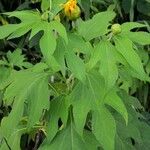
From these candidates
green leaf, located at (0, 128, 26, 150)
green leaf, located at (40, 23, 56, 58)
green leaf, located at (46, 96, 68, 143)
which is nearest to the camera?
green leaf, located at (40, 23, 56, 58)

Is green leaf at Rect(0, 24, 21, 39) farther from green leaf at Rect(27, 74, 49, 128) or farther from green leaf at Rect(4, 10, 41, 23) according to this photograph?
green leaf at Rect(27, 74, 49, 128)

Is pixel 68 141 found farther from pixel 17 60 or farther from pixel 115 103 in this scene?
pixel 17 60

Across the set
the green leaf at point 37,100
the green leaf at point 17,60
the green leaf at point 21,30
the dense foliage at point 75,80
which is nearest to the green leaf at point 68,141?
the dense foliage at point 75,80

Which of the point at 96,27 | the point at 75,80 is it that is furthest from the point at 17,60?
the point at 96,27

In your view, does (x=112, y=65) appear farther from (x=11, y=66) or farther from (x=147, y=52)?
(x=147, y=52)

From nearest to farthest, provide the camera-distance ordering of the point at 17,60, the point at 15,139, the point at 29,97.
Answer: the point at 29,97, the point at 15,139, the point at 17,60

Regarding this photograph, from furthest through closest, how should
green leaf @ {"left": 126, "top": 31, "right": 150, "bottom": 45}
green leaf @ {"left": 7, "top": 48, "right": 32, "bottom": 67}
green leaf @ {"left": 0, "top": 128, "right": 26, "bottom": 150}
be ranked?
green leaf @ {"left": 7, "top": 48, "right": 32, "bottom": 67} → green leaf @ {"left": 0, "top": 128, "right": 26, "bottom": 150} → green leaf @ {"left": 126, "top": 31, "right": 150, "bottom": 45}

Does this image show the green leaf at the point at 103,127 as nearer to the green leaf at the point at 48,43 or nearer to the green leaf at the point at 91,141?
the green leaf at the point at 91,141

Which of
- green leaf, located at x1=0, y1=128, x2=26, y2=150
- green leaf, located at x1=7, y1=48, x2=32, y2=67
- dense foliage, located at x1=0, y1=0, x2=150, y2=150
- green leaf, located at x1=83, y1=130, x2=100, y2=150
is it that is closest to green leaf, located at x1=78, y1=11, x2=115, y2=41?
dense foliage, located at x1=0, y1=0, x2=150, y2=150
